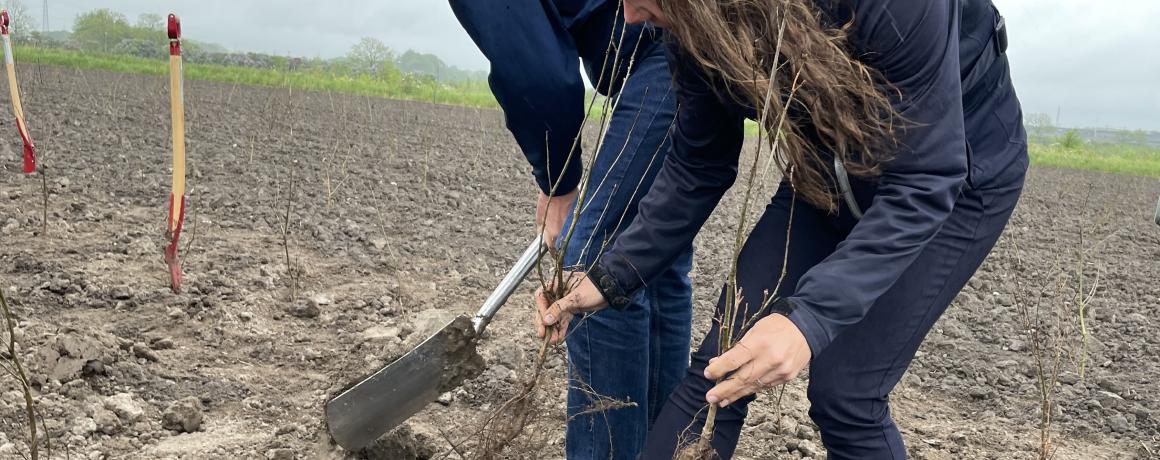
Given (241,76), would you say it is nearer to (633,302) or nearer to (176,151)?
(176,151)

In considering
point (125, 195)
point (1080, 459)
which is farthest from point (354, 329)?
point (125, 195)

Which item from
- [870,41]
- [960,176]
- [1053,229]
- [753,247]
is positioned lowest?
[1053,229]

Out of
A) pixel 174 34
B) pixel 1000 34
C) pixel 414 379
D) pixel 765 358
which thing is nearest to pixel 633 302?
pixel 414 379

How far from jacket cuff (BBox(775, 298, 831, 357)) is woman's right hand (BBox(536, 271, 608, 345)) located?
1.63 feet

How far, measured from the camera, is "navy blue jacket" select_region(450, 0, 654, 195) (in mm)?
1879

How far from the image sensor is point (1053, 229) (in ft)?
26.6

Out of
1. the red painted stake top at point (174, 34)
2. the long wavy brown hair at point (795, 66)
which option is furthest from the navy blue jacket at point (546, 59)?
the red painted stake top at point (174, 34)

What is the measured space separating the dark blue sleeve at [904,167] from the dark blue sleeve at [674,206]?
349 mm

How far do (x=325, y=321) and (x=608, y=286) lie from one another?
2.01 meters

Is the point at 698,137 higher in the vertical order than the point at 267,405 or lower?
higher

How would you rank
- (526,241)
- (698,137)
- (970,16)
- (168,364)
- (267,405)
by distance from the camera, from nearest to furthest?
(970,16) → (698,137) → (267,405) → (168,364) → (526,241)

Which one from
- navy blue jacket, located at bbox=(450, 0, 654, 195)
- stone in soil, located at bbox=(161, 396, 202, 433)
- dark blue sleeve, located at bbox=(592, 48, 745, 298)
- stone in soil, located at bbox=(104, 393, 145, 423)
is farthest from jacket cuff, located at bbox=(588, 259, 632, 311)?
stone in soil, located at bbox=(104, 393, 145, 423)

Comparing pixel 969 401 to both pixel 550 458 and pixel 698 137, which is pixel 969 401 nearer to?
pixel 550 458

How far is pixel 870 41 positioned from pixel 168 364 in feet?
7.75
